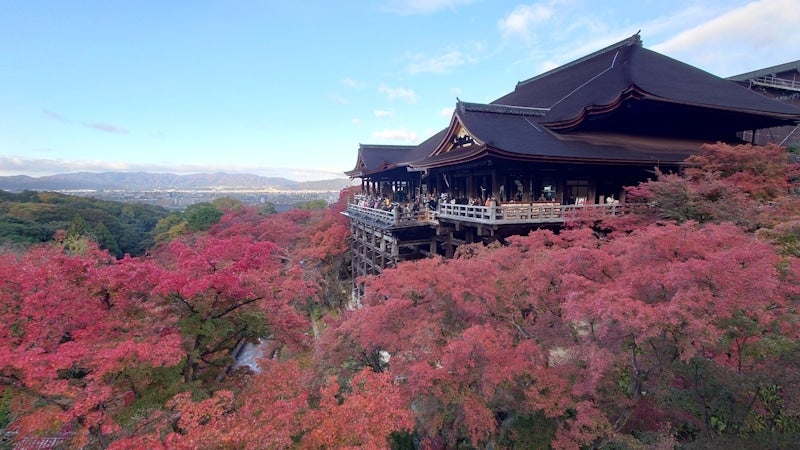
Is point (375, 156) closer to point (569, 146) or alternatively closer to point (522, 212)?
point (569, 146)

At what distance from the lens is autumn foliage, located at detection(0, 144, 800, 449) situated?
545cm

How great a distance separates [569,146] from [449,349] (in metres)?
11.2

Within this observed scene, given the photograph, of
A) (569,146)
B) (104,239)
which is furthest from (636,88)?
(104,239)

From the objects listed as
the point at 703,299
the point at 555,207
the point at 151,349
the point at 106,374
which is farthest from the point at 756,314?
the point at 106,374

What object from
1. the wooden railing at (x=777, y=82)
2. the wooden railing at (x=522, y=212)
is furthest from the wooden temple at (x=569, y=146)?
the wooden railing at (x=777, y=82)

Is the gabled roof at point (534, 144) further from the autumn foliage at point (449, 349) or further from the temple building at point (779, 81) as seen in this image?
the temple building at point (779, 81)

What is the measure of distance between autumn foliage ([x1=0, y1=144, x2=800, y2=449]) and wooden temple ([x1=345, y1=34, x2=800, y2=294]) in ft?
14.3

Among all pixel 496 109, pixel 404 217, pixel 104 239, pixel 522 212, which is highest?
pixel 496 109

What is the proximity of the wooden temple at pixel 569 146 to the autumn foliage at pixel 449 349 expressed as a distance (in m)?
4.36

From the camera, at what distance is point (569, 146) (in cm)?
1462

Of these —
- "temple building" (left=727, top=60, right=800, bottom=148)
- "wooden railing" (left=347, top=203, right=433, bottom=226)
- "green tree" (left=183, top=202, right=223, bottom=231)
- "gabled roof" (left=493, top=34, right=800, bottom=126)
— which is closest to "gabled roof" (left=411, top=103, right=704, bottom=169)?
"gabled roof" (left=493, top=34, right=800, bottom=126)

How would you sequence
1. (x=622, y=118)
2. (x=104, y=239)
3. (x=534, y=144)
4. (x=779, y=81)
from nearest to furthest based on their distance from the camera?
1. (x=534, y=144)
2. (x=622, y=118)
3. (x=779, y=81)
4. (x=104, y=239)

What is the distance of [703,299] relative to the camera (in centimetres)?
509

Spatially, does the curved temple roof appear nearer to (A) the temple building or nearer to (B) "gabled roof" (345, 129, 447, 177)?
(B) "gabled roof" (345, 129, 447, 177)
